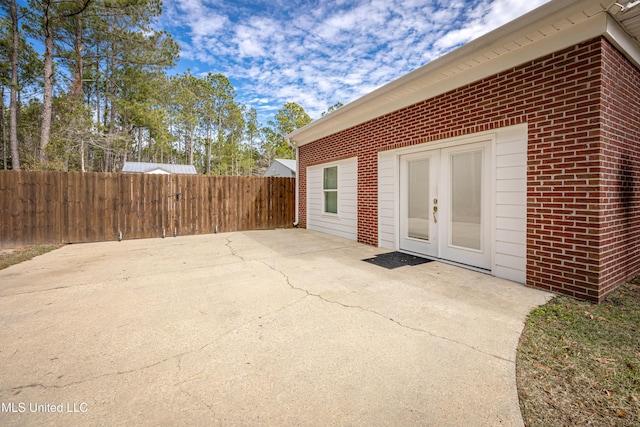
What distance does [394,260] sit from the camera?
16.9ft

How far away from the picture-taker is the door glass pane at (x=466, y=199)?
438 centimetres

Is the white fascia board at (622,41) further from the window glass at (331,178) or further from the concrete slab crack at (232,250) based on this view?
the concrete slab crack at (232,250)

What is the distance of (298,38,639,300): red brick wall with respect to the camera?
3.12 metres

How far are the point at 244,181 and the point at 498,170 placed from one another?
754cm

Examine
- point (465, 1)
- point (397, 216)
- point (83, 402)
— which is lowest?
point (83, 402)

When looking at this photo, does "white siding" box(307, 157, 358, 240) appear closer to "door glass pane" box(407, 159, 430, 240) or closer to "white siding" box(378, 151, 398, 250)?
"white siding" box(378, 151, 398, 250)

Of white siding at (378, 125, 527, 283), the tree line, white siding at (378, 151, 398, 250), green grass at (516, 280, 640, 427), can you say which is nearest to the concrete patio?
green grass at (516, 280, 640, 427)

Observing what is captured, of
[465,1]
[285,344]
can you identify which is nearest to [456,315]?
[285,344]

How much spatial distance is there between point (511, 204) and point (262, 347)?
382 centimetres

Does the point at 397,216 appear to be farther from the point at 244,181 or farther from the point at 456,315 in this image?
the point at 244,181

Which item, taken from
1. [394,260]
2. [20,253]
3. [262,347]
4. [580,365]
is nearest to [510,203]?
[394,260]

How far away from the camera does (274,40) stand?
9.53m

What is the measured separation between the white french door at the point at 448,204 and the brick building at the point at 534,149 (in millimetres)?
19

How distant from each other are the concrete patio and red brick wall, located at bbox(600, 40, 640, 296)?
104 centimetres
